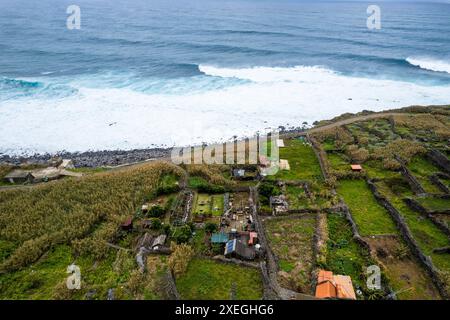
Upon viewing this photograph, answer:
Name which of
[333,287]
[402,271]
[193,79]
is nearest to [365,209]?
[402,271]

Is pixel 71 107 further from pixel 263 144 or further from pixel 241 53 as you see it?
pixel 241 53

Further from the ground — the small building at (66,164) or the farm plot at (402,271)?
the small building at (66,164)

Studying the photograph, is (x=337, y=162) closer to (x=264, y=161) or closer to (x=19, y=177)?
(x=264, y=161)

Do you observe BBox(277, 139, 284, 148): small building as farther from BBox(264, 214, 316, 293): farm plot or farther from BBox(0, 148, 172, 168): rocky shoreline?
BBox(0, 148, 172, 168): rocky shoreline

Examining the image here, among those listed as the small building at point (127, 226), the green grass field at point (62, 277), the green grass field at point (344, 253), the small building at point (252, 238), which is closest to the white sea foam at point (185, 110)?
A: the small building at point (127, 226)

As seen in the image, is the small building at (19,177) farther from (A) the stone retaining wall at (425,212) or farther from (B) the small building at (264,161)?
(A) the stone retaining wall at (425,212)
